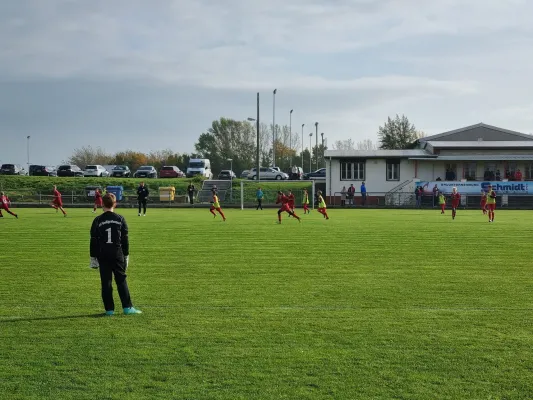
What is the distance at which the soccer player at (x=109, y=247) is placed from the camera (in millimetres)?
9336

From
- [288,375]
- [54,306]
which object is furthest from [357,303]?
[54,306]

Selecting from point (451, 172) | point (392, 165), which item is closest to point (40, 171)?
point (392, 165)

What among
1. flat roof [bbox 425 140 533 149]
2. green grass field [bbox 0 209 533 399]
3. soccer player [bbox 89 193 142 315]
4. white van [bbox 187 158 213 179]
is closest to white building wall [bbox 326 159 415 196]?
flat roof [bbox 425 140 533 149]

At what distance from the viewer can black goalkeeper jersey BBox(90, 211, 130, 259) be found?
9.33 meters

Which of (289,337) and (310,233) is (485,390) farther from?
(310,233)

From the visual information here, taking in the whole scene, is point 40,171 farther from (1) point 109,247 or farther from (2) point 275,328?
(2) point 275,328

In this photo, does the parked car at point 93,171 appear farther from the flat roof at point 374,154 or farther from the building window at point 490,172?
the building window at point 490,172

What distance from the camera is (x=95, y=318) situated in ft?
30.6

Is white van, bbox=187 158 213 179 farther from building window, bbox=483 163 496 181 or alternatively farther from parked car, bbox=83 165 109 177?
building window, bbox=483 163 496 181

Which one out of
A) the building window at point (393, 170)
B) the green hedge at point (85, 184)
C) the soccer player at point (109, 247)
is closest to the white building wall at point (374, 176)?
the building window at point (393, 170)

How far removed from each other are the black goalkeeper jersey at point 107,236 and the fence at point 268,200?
42.6 metres

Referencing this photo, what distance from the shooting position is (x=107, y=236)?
935 cm

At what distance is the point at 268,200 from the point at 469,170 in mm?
18598

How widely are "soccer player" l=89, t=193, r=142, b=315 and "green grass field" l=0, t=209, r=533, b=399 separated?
1.81ft
